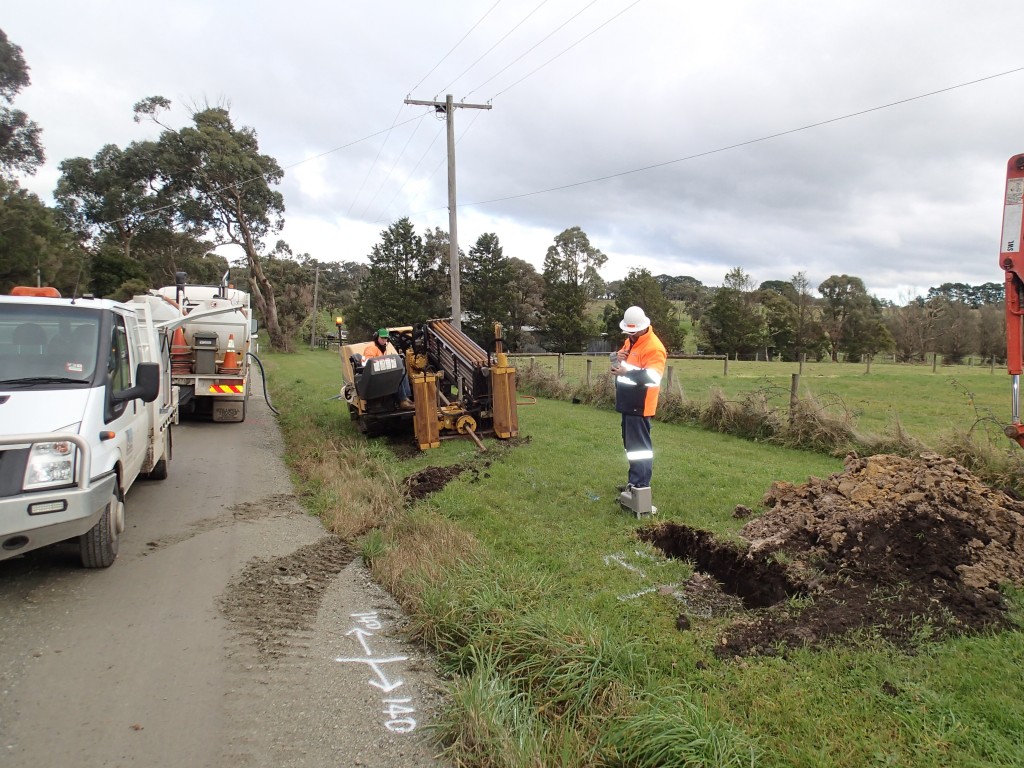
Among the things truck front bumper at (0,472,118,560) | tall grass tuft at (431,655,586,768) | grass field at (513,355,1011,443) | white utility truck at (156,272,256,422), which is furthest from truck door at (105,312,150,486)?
grass field at (513,355,1011,443)

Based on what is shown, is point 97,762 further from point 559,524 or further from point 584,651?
point 559,524

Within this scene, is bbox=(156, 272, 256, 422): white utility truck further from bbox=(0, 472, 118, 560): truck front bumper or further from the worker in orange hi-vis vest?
the worker in orange hi-vis vest

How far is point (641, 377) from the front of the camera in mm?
6043

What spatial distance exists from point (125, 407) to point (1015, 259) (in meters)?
7.06

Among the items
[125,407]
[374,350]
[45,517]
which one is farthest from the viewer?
[374,350]

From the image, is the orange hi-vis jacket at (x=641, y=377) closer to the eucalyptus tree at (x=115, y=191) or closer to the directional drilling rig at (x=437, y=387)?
the directional drilling rig at (x=437, y=387)

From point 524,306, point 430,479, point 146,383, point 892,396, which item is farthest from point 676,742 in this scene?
point 524,306

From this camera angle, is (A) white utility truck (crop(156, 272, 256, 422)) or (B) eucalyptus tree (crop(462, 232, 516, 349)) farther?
(B) eucalyptus tree (crop(462, 232, 516, 349))

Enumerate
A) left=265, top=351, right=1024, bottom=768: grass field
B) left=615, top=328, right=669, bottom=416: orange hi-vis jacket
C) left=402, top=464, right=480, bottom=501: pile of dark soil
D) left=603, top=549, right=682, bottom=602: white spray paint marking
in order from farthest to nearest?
left=402, top=464, right=480, bottom=501: pile of dark soil, left=615, top=328, right=669, bottom=416: orange hi-vis jacket, left=603, top=549, right=682, bottom=602: white spray paint marking, left=265, top=351, right=1024, bottom=768: grass field

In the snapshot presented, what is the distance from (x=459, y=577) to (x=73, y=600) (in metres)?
2.83

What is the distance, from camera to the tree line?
117 feet

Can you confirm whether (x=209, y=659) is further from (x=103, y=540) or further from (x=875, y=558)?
(x=875, y=558)

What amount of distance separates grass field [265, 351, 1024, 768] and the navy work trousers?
408 mm

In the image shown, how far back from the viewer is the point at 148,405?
6918 mm
